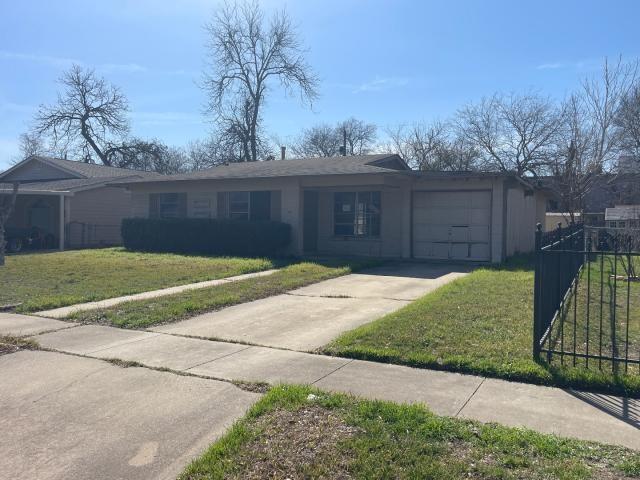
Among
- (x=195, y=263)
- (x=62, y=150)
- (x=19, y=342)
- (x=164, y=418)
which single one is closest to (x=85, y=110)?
(x=62, y=150)

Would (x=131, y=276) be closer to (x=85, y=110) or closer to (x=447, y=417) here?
(x=447, y=417)

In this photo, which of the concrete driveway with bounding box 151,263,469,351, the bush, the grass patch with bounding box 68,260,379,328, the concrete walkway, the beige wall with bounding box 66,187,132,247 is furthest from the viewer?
the beige wall with bounding box 66,187,132,247

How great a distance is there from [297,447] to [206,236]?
16.1 metres

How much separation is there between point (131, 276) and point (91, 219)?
14817 mm

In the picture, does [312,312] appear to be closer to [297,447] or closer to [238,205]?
[297,447]

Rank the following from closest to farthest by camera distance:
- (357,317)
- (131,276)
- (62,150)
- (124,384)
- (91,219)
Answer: (124,384)
(357,317)
(131,276)
(91,219)
(62,150)

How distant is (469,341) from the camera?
658 centimetres

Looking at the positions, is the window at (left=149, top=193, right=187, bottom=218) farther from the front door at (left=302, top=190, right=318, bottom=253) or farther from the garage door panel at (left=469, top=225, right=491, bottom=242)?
the garage door panel at (left=469, top=225, right=491, bottom=242)

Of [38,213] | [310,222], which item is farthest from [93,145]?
[310,222]

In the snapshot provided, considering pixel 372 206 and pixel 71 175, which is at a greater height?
pixel 71 175

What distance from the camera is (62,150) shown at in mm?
50281

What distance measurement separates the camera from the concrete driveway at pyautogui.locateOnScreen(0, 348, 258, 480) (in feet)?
12.3

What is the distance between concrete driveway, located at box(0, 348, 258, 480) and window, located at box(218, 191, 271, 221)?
1410cm

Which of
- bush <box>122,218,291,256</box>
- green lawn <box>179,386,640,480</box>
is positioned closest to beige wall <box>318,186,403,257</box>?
bush <box>122,218,291,256</box>
